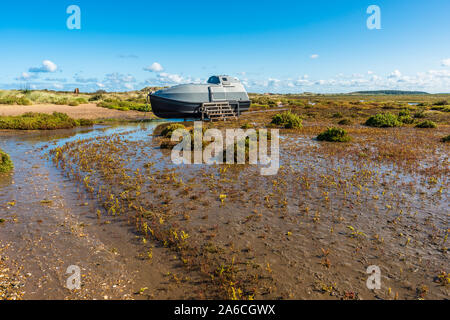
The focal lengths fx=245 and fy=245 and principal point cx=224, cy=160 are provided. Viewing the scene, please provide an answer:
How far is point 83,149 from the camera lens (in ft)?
53.3

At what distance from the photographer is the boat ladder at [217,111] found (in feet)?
96.5

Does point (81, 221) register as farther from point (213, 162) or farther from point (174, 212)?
point (213, 162)

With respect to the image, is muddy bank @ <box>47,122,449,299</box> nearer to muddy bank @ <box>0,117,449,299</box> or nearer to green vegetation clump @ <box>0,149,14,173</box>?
muddy bank @ <box>0,117,449,299</box>

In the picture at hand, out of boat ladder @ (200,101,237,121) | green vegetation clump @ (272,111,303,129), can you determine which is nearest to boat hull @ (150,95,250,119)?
boat ladder @ (200,101,237,121)

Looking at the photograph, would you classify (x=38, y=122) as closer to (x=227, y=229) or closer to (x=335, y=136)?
(x=227, y=229)

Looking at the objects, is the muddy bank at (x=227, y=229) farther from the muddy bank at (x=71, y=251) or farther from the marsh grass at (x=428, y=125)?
the marsh grass at (x=428, y=125)

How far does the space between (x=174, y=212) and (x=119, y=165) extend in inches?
256

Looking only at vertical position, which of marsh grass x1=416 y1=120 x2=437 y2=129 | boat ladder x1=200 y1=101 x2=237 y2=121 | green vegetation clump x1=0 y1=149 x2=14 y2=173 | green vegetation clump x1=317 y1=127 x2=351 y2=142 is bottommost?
green vegetation clump x1=0 y1=149 x2=14 y2=173

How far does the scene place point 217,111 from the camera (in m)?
31.0

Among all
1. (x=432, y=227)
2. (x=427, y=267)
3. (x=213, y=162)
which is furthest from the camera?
(x=213, y=162)

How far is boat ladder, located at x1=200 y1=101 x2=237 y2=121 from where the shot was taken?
29406 mm

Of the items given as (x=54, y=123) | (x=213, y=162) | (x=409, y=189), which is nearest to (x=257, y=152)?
(x=213, y=162)

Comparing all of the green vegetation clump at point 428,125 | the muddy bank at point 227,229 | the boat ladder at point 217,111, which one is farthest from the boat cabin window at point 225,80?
the green vegetation clump at point 428,125

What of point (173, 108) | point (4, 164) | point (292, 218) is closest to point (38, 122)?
point (173, 108)
